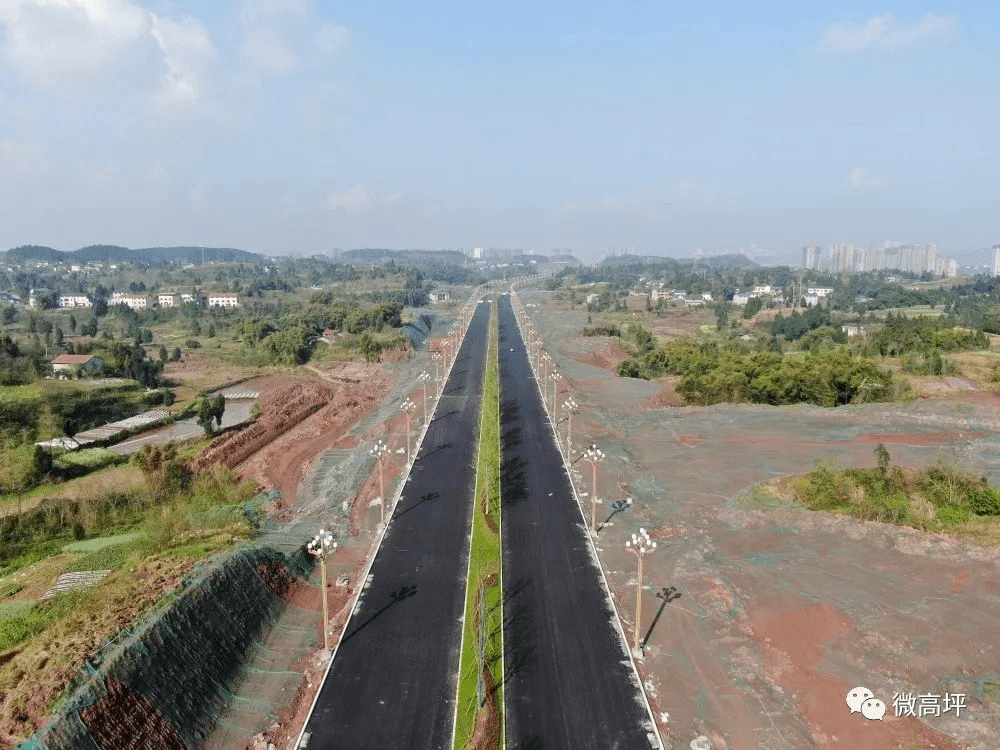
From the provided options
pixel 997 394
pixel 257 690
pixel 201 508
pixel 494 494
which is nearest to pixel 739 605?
pixel 494 494

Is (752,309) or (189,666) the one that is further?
(752,309)

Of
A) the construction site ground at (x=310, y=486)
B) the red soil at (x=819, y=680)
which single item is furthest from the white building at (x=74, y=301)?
the red soil at (x=819, y=680)

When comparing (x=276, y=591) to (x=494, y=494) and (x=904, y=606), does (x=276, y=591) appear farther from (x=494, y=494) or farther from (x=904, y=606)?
(x=904, y=606)

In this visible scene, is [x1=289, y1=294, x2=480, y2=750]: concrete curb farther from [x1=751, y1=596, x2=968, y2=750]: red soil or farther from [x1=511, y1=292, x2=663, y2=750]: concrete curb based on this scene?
[x1=751, y1=596, x2=968, y2=750]: red soil

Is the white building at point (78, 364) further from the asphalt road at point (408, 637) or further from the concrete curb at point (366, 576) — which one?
the asphalt road at point (408, 637)

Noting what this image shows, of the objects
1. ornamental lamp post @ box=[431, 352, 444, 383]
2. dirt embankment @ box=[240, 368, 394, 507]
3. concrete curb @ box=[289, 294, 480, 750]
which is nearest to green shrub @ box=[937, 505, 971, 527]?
concrete curb @ box=[289, 294, 480, 750]

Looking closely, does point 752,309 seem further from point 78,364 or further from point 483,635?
point 483,635

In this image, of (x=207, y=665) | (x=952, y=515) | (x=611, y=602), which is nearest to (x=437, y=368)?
(x=611, y=602)
